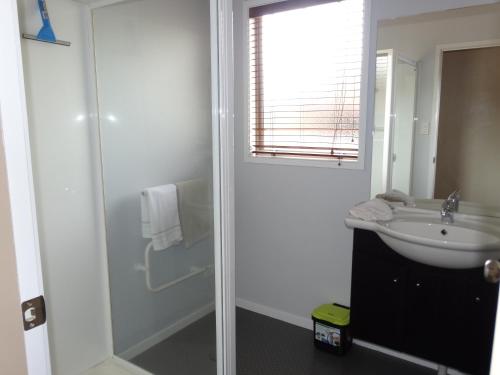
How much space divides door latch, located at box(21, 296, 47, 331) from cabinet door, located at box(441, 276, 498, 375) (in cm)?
174

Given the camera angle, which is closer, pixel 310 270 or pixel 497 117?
pixel 497 117

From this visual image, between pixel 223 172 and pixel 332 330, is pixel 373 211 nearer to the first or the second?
pixel 332 330

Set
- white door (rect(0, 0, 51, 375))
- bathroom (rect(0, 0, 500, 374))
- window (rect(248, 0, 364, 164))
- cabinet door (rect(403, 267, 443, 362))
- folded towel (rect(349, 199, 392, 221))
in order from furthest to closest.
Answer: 1. window (rect(248, 0, 364, 164))
2. folded towel (rect(349, 199, 392, 221))
3. cabinet door (rect(403, 267, 443, 362))
4. bathroom (rect(0, 0, 500, 374))
5. white door (rect(0, 0, 51, 375))

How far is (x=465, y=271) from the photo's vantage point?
6.17ft

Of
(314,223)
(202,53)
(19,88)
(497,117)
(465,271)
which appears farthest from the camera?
(314,223)

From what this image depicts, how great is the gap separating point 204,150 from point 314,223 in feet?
3.93

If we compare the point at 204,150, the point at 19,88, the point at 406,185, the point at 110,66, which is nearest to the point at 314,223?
the point at 406,185

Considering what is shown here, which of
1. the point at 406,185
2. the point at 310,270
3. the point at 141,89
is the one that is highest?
the point at 141,89

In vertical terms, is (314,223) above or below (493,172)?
below

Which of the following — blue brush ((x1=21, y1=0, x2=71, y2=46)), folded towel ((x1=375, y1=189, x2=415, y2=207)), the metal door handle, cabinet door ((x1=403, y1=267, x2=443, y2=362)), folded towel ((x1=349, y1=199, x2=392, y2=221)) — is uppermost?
blue brush ((x1=21, y1=0, x2=71, y2=46))

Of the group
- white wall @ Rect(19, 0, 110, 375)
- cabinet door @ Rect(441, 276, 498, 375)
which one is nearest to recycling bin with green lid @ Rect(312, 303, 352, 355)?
cabinet door @ Rect(441, 276, 498, 375)

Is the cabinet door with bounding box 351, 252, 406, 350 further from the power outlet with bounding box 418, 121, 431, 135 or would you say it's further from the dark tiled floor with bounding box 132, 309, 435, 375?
the power outlet with bounding box 418, 121, 431, 135

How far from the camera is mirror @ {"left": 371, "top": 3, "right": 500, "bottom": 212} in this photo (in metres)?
2.05

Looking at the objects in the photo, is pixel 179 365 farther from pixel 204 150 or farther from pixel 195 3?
pixel 195 3
